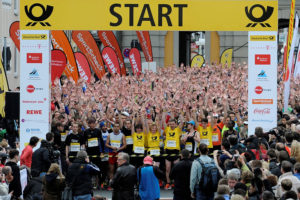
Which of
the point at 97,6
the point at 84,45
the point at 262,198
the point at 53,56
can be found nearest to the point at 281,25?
the point at 84,45

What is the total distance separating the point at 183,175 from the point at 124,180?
109 cm

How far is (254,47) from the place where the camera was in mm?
16812

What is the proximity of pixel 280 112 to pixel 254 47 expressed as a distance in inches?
177

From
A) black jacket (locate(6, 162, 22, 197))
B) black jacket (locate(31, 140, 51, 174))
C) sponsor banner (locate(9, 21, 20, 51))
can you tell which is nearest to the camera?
black jacket (locate(6, 162, 22, 197))

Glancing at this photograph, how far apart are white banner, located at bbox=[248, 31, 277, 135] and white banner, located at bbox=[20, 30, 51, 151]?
4865mm

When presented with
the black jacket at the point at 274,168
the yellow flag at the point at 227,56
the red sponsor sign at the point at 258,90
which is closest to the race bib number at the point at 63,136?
the red sponsor sign at the point at 258,90

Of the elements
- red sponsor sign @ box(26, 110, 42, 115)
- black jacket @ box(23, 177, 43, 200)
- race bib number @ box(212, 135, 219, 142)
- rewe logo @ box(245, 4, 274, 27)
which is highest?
rewe logo @ box(245, 4, 274, 27)

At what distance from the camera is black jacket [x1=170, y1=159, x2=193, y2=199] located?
12.5 metres

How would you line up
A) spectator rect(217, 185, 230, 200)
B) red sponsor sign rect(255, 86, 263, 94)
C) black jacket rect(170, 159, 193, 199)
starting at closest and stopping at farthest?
spectator rect(217, 185, 230, 200), black jacket rect(170, 159, 193, 199), red sponsor sign rect(255, 86, 263, 94)

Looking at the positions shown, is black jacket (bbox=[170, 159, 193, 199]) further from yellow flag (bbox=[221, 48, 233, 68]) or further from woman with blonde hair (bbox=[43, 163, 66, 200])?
yellow flag (bbox=[221, 48, 233, 68])

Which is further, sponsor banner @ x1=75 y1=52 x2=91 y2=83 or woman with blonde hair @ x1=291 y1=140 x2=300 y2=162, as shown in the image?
sponsor banner @ x1=75 y1=52 x2=91 y2=83

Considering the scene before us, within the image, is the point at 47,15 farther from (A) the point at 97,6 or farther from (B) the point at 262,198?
(B) the point at 262,198

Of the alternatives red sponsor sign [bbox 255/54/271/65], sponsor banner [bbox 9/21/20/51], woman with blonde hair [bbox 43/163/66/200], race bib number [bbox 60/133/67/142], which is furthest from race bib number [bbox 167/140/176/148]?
sponsor banner [bbox 9/21/20/51]

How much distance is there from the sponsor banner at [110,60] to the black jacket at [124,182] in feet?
46.3
